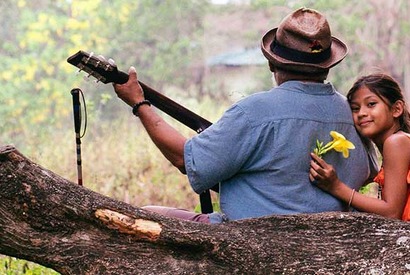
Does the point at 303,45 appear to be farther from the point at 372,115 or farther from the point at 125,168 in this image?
the point at 125,168

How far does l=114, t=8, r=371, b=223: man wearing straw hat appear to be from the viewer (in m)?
3.38

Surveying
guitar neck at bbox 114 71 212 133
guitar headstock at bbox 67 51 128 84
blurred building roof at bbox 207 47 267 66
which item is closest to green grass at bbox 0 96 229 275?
guitar neck at bbox 114 71 212 133

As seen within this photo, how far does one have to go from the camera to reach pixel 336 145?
3467 mm

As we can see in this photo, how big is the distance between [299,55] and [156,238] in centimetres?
91

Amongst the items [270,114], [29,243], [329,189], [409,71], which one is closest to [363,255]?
[329,189]

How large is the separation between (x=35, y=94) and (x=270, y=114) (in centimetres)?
1188

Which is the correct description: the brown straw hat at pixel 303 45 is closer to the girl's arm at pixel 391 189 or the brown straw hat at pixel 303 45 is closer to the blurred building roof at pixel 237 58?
the girl's arm at pixel 391 189

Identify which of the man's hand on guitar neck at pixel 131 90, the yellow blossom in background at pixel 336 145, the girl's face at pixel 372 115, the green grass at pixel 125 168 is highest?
the green grass at pixel 125 168

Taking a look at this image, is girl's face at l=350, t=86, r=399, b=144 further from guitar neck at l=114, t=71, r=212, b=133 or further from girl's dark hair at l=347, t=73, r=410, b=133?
guitar neck at l=114, t=71, r=212, b=133

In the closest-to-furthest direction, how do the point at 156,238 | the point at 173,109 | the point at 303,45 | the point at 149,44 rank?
the point at 156,238, the point at 303,45, the point at 173,109, the point at 149,44

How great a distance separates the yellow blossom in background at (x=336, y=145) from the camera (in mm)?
3469

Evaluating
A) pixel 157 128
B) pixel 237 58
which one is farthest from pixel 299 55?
pixel 237 58

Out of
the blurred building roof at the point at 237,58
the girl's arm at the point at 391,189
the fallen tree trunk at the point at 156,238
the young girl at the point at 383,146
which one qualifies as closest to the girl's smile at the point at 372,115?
the young girl at the point at 383,146

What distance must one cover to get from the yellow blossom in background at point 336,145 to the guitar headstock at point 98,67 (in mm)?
805
